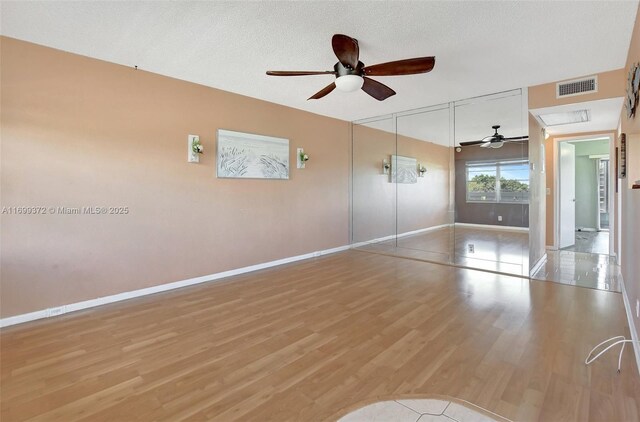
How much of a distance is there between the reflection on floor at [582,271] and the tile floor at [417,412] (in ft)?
10.6

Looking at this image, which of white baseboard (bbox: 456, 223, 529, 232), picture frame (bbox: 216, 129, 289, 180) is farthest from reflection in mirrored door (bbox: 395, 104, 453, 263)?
picture frame (bbox: 216, 129, 289, 180)

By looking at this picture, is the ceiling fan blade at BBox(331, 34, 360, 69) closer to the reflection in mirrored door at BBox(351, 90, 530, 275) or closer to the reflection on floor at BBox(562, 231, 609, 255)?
the reflection in mirrored door at BBox(351, 90, 530, 275)

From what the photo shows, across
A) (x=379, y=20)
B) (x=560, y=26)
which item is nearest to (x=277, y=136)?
(x=379, y=20)

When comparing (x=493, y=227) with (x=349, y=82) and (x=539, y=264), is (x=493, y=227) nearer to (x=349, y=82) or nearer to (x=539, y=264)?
(x=539, y=264)

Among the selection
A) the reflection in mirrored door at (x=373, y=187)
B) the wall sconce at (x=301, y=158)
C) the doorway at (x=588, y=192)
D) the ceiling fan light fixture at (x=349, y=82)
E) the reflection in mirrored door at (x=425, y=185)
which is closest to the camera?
the ceiling fan light fixture at (x=349, y=82)

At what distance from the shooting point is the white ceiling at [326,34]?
2.44 meters

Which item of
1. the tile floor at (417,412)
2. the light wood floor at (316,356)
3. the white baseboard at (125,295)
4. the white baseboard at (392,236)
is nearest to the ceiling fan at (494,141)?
the white baseboard at (392,236)

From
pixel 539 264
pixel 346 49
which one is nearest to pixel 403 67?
pixel 346 49

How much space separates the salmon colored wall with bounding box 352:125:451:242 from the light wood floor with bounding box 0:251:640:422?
7.25 ft

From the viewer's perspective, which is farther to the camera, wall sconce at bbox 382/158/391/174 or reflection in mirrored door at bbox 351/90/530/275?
wall sconce at bbox 382/158/391/174

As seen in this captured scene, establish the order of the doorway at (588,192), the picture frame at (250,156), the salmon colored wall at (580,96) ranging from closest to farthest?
1. the salmon colored wall at (580,96)
2. the picture frame at (250,156)
3. the doorway at (588,192)

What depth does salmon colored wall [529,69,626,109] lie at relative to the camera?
356 centimetres

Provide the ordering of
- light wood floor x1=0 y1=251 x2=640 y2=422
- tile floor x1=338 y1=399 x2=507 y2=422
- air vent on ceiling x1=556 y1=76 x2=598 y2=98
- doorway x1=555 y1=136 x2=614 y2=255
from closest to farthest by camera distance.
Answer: tile floor x1=338 y1=399 x2=507 y2=422 → light wood floor x1=0 y1=251 x2=640 y2=422 → air vent on ceiling x1=556 y1=76 x2=598 y2=98 → doorway x1=555 y1=136 x2=614 y2=255

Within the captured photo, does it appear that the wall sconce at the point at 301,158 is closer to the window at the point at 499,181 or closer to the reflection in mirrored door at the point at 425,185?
the reflection in mirrored door at the point at 425,185
